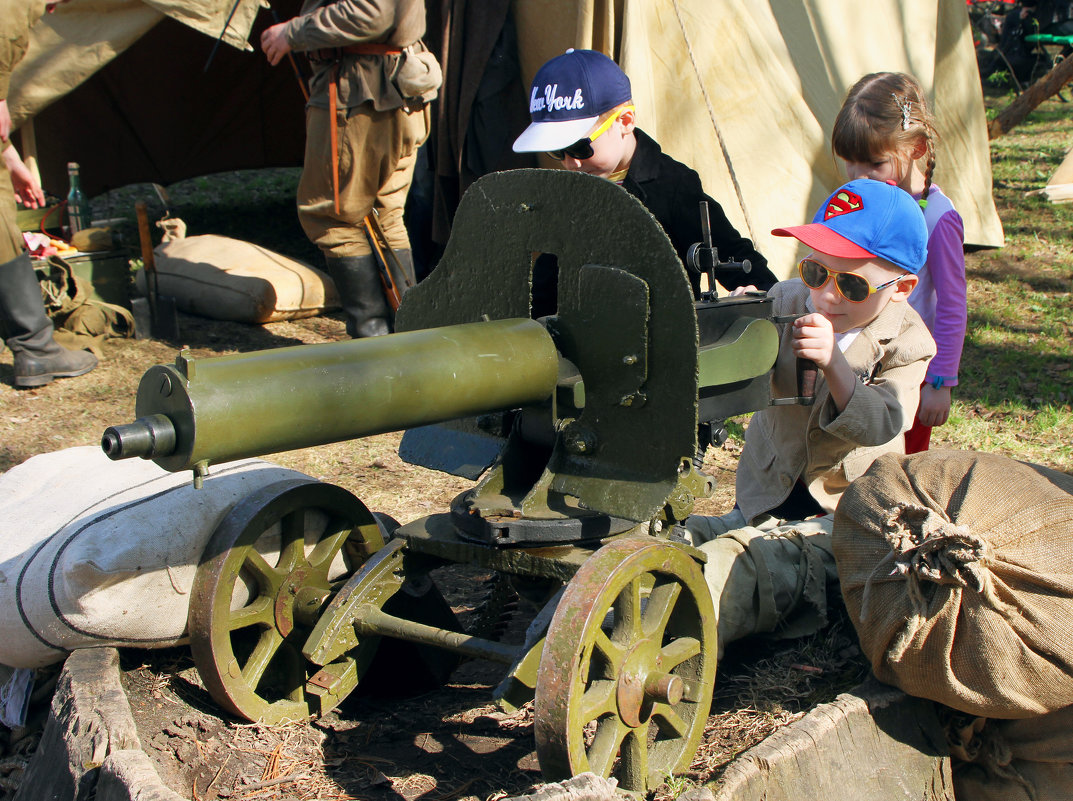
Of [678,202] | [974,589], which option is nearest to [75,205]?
[678,202]

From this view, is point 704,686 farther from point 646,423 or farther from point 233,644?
point 233,644

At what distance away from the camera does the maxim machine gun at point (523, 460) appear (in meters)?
2.13

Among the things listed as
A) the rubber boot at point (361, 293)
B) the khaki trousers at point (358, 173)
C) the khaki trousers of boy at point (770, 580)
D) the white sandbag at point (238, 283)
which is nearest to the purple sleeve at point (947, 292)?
the khaki trousers of boy at point (770, 580)

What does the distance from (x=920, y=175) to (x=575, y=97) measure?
1.38 meters

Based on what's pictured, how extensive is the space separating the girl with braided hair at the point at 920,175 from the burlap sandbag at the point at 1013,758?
126 centimetres

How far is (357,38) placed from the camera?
5.61 m

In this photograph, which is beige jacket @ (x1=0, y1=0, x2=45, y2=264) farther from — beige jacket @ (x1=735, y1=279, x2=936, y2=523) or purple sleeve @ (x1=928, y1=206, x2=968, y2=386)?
purple sleeve @ (x1=928, y1=206, x2=968, y2=386)

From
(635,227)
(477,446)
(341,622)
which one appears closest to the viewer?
(635,227)

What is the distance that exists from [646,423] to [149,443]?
108 centimetres

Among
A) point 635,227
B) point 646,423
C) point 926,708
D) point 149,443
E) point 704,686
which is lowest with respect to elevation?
point 926,708

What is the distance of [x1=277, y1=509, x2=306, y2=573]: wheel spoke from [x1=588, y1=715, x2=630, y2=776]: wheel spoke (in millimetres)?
1012

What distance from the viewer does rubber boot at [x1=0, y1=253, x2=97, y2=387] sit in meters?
5.67

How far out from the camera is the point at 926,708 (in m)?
2.75

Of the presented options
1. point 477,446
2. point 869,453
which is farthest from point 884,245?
point 477,446
